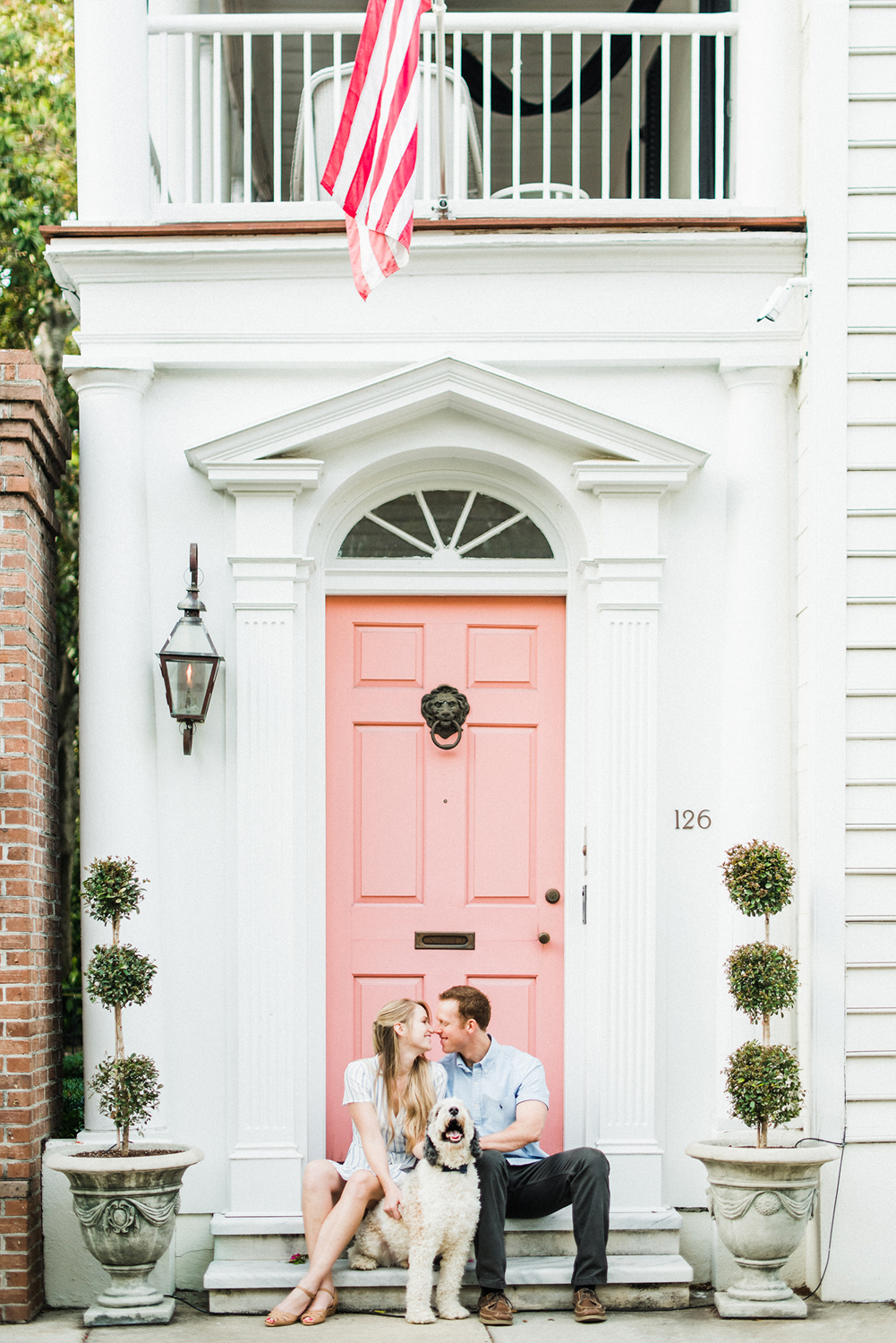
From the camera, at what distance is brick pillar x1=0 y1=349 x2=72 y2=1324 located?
504 centimetres

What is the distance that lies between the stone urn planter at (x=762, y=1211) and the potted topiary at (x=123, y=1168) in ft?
5.93

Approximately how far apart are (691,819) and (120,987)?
219 cm

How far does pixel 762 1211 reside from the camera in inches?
193

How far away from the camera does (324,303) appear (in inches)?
224

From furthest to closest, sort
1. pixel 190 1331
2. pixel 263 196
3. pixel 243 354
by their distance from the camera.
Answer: pixel 263 196
pixel 243 354
pixel 190 1331

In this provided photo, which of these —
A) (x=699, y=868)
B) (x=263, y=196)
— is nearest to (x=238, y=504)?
(x=699, y=868)

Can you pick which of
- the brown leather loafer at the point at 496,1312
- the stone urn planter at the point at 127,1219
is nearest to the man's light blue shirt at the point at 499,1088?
the brown leather loafer at the point at 496,1312

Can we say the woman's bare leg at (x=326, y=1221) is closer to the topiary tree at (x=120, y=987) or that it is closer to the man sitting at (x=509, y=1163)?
the man sitting at (x=509, y=1163)

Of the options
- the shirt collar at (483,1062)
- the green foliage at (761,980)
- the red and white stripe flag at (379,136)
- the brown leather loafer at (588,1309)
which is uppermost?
the red and white stripe flag at (379,136)

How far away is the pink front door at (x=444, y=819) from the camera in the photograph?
5.71 m

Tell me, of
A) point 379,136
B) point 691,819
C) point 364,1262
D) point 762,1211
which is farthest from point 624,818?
point 379,136

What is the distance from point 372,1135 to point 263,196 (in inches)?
248

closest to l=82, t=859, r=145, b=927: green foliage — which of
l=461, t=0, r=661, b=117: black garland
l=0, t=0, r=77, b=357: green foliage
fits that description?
l=461, t=0, r=661, b=117: black garland

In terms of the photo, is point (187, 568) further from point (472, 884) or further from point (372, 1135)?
point (372, 1135)
